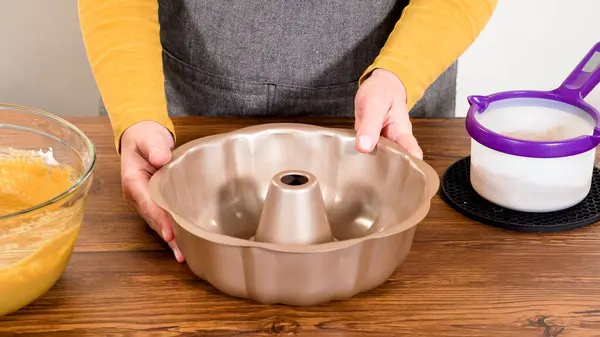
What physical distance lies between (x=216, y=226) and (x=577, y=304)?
345 mm

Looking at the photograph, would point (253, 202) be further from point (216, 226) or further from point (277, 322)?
point (277, 322)

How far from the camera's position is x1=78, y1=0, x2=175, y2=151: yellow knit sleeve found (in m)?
0.86

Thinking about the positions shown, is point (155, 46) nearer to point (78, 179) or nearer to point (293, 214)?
point (78, 179)

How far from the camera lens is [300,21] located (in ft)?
3.34

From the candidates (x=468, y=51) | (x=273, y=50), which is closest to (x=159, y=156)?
(x=273, y=50)

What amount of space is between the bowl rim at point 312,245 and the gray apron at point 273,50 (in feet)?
0.87

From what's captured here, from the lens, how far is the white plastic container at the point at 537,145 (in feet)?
2.54

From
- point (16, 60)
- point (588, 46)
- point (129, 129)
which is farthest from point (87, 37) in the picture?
point (588, 46)

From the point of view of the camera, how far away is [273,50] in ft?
3.39

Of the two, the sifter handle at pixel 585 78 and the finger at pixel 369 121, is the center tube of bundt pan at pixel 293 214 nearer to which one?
the finger at pixel 369 121

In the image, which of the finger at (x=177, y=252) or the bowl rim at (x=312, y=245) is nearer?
the bowl rim at (x=312, y=245)

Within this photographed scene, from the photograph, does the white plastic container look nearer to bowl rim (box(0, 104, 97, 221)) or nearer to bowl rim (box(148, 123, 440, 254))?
bowl rim (box(148, 123, 440, 254))

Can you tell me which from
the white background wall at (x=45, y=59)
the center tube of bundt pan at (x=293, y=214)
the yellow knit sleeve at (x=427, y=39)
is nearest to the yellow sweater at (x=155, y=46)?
the yellow knit sleeve at (x=427, y=39)

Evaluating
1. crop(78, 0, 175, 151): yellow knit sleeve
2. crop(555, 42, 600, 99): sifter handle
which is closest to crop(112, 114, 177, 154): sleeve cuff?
crop(78, 0, 175, 151): yellow knit sleeve
